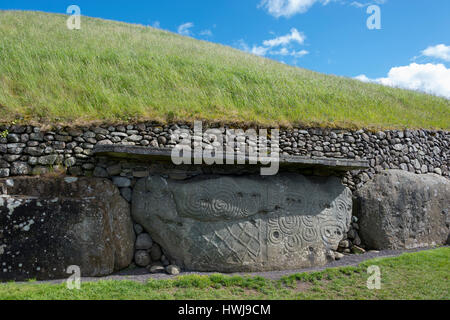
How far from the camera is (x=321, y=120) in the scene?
9273 mm

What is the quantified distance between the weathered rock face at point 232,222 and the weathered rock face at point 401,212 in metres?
1.69

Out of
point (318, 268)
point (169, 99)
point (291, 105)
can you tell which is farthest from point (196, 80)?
point (318, 268)

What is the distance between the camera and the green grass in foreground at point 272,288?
4766mm

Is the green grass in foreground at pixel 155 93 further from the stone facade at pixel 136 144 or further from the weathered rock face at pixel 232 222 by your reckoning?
the weathered rock face at pixel 232 222

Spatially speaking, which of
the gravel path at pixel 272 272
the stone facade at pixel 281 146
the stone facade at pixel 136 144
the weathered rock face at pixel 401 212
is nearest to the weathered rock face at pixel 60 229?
the gravel path at pixel 272 272

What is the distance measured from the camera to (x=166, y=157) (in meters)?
6.23

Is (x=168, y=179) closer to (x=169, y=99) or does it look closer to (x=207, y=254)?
(x=207, y=254)

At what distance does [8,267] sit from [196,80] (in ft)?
23.5

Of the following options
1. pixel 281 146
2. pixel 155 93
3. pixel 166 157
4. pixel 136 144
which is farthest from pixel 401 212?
pixel 155 93

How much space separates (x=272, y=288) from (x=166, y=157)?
2926 millimetres

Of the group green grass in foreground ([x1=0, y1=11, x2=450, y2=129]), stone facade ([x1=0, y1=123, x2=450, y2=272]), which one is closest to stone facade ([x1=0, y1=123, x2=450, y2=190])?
stone facade ([x1=0, y1=123, x2=450, y2=272])

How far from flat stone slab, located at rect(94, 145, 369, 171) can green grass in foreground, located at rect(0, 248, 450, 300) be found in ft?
6.69

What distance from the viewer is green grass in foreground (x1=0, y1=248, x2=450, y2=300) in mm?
4766

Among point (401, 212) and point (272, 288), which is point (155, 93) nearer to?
point (272, 288)
